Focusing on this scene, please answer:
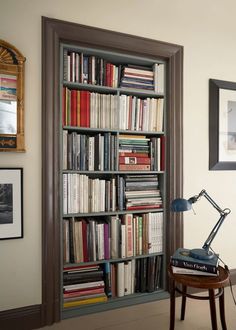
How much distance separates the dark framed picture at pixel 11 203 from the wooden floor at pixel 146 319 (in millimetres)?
736

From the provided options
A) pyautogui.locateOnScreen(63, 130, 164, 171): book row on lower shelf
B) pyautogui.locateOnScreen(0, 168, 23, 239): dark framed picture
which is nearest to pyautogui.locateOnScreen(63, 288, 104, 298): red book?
pyautogui.locateOnScreen(0, 168, 23, 239): dark framed picture

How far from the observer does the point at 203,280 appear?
60.3 inches

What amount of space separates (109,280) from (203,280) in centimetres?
85

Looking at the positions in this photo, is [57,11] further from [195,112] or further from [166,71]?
[195,112]

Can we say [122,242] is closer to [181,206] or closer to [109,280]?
[109,280]

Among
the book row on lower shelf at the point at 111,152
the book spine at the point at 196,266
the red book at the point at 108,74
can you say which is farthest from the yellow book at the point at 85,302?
the red book at the point at 108,74

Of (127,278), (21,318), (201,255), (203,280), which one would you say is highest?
(201,255)

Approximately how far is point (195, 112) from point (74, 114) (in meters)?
1.06

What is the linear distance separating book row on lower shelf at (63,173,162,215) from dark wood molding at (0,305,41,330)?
708 millimetres

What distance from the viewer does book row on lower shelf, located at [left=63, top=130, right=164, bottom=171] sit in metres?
1.97

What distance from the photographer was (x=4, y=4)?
171cm

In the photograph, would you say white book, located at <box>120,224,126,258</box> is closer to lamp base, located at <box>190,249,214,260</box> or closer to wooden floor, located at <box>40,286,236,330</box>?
wooden floor, located at <box>40,286,236,330</box>

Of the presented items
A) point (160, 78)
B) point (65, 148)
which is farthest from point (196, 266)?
point (160, 78)

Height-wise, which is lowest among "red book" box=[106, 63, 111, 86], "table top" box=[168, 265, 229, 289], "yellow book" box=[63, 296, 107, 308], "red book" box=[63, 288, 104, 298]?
"yellow book" box=[63, 296, 107, 308]
